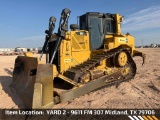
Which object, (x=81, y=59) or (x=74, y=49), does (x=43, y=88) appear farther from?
(x=81, y=59)

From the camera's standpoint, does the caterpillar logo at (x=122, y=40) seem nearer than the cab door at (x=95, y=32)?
No

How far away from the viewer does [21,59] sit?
8320mm

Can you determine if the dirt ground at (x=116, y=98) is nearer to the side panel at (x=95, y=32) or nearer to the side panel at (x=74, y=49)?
the side panel at (x=74, y=49)

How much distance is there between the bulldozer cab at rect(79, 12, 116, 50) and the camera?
884 cm

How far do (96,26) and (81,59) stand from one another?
5.57 ft

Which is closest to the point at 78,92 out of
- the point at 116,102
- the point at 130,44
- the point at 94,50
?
the point at 116,102

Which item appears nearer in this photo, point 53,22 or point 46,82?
point 46,82

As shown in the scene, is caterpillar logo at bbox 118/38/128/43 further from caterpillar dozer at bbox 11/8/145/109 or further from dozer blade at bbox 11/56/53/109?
dozer blade at bbox 11/56/53/109

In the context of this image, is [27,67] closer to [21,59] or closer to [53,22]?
[21,59]

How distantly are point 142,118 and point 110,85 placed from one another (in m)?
3.23

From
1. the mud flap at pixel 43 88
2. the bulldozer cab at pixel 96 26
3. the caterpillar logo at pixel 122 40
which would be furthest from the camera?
the caterpillar logo at pixel 122 40

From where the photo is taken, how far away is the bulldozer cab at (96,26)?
8.84 m

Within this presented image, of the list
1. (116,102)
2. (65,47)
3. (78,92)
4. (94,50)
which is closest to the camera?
(116,102)

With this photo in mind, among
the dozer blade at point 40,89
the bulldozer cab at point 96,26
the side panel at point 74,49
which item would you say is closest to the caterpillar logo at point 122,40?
the bulldozer cab at point 96,26
